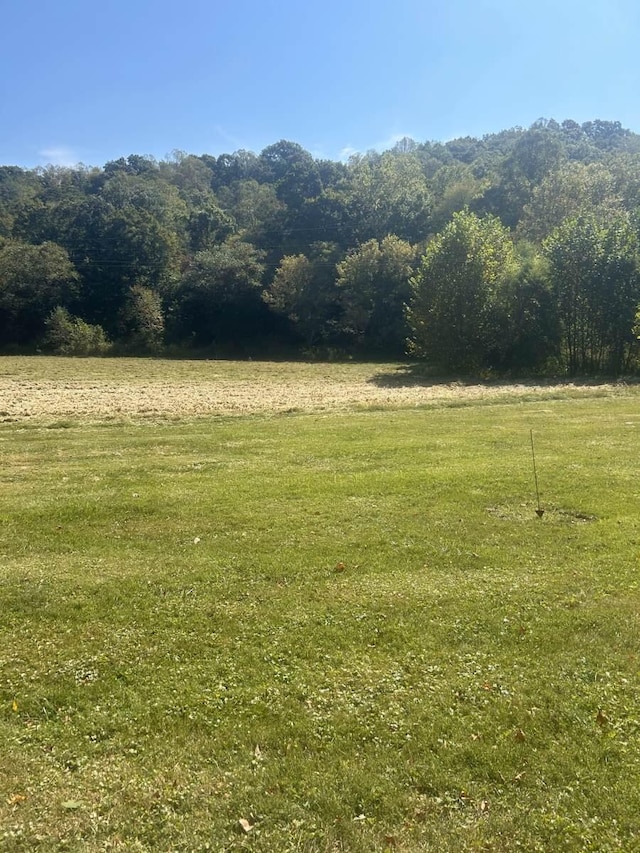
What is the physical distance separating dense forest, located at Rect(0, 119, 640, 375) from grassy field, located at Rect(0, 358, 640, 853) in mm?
32907

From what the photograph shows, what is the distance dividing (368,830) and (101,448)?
13801mm

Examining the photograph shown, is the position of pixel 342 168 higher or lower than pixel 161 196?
higher

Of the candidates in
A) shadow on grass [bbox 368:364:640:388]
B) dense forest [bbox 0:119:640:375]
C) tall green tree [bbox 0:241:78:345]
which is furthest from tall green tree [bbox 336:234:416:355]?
tall green tree [bbox 0:241:78:345]

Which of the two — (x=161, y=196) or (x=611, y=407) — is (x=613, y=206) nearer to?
(x=611, y=407)

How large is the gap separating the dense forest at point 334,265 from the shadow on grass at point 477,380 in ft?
7.69

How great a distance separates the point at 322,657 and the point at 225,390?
95.0 feet

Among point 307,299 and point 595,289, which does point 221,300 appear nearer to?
point 307,299

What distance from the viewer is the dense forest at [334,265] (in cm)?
4350

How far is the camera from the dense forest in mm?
43500

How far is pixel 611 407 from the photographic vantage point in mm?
22328

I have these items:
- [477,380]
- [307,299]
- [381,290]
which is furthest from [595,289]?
[307,299]

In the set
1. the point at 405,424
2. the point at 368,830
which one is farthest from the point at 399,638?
the point at 405,424

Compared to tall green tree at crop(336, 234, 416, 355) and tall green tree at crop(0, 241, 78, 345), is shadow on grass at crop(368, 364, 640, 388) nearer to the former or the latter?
tall green tree at crop(336, 234, 416, 355)

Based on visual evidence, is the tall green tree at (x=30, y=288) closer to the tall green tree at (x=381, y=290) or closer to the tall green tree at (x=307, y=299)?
the tall green tree at (x=307, y=299)
